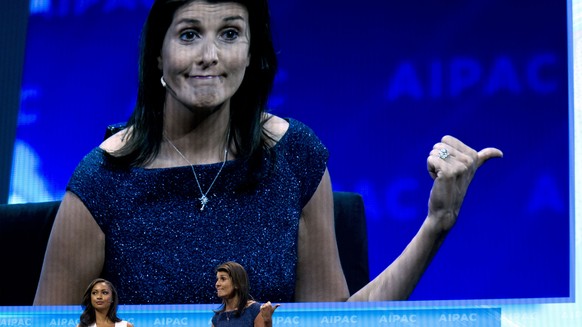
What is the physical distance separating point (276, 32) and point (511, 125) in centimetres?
66

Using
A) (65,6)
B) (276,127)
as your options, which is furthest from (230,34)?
(65,6)

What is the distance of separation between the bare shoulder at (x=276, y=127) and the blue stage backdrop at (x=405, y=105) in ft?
0.71

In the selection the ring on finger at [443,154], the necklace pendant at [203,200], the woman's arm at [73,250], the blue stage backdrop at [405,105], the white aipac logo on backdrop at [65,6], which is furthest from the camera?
the white aipac logo on backdrop at [65,6]

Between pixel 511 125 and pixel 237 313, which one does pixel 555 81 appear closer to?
pixel 511 125

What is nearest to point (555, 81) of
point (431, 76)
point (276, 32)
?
point (431, 76)

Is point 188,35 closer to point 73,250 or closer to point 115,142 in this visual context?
point 115,142

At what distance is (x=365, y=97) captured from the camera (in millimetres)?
2516

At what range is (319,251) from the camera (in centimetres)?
202

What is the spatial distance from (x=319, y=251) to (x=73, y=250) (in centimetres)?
51

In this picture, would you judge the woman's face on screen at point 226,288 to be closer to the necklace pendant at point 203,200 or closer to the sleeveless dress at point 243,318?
the sleeveless dress at point 243,318

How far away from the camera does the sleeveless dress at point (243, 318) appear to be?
1686mm

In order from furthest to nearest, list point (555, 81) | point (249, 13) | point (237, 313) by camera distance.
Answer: point (555, 81) < point (249, 13) < point (237, 313)

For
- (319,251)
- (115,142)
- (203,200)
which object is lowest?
(319,251)

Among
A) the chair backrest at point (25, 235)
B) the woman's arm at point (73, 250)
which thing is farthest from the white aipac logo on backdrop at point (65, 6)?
the woman's arm at point (73, 250)
